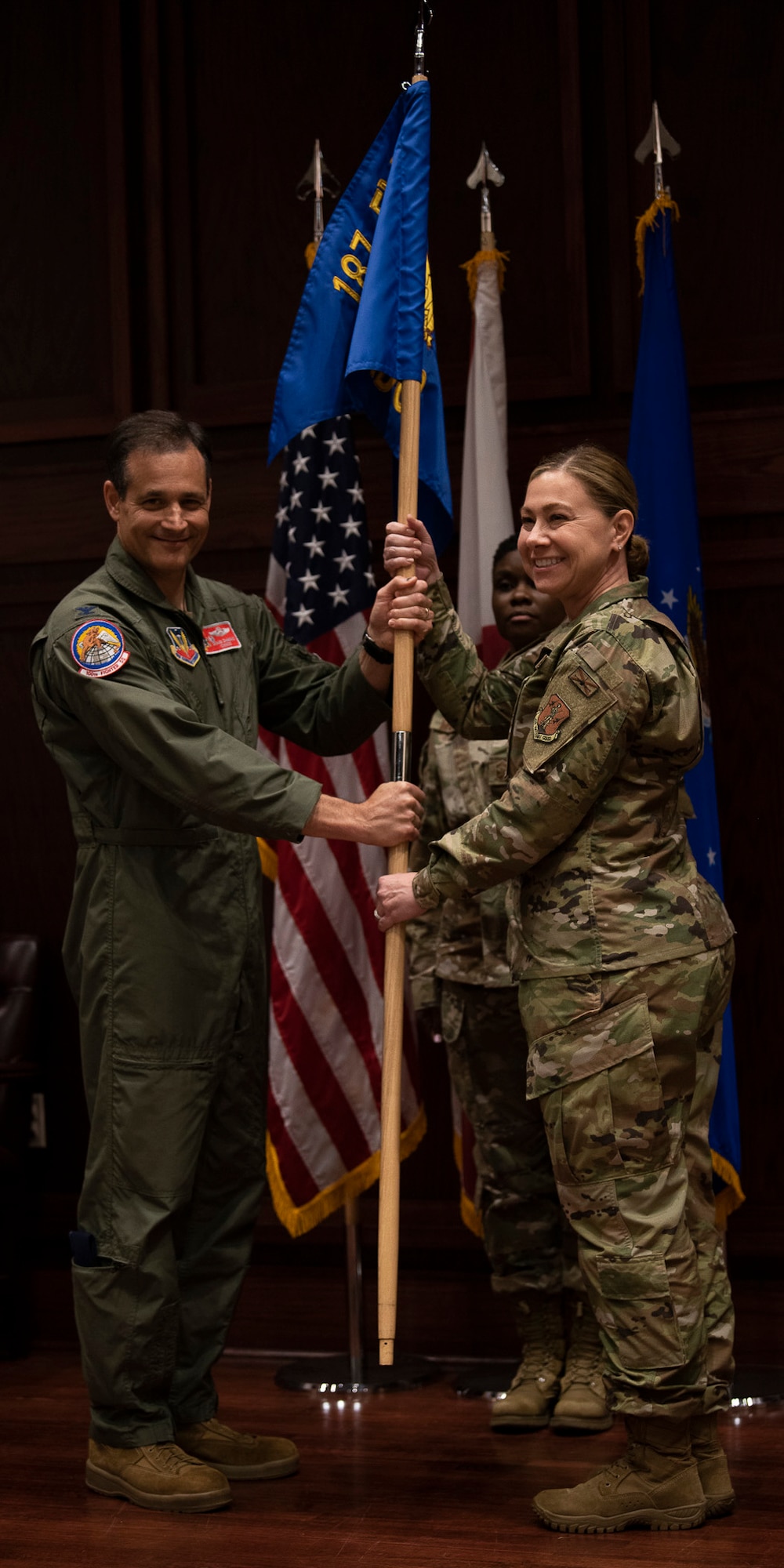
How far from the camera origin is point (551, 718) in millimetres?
2547

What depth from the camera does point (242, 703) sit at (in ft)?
9.91

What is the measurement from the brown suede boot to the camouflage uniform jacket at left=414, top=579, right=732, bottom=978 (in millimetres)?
796

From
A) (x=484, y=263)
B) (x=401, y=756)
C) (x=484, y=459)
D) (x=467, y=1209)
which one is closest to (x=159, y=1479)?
(x=467, y=1209)

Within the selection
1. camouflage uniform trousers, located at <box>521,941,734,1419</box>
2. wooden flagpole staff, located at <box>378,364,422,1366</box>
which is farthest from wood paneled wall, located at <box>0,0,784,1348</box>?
camouflage uniform trousers, located at <box>521,941,734,1419</box>

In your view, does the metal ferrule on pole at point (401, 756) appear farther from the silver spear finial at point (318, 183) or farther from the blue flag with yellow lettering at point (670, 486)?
the silver spear finial at point (318, 183)

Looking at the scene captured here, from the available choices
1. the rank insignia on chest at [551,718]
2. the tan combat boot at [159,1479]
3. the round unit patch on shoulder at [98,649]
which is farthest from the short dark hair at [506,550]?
the tan combat boot at [159,1479]

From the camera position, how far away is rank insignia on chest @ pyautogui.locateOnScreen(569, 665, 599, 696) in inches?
98.9

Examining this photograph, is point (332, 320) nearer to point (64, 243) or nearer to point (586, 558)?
point (586, 558)

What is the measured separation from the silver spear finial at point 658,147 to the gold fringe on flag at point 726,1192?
6.80ft

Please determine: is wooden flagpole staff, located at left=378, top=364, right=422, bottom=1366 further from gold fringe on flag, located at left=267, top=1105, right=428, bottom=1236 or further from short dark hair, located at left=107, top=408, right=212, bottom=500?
gold fringe on flag, located at left=267, top=1105, right=428, bottom=1236

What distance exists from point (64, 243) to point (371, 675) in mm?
1842

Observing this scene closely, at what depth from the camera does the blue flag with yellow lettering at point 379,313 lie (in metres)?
2.87

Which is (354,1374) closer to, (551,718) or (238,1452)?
(238,1452)

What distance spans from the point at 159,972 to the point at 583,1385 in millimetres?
1236
